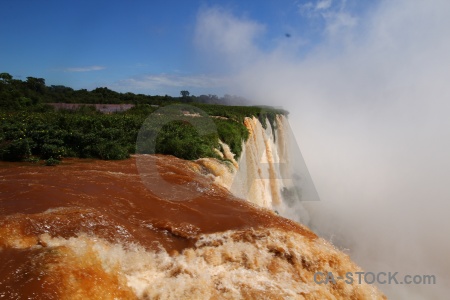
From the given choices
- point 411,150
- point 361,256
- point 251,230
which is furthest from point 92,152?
point 411,150

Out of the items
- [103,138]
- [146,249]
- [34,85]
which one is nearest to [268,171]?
[103,138]

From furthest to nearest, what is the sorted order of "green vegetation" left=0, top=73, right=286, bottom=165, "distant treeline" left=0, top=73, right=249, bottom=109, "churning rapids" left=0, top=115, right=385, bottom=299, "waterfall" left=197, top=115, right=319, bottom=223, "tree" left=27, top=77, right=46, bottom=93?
"tree" left=27, top=77, right=46, bottom=93
"distant treeline" left=0, top=73, right=249, bottom=109
"waterfall" left=197, top=115, right=319, bottom=223
"green vegetation" left=0, top=73, right=286, bottom=165
"churning rapids" left=0, top=115, right=385, bottom=299

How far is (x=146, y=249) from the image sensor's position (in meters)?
5.40

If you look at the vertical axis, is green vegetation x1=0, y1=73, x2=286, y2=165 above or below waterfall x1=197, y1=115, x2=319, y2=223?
above

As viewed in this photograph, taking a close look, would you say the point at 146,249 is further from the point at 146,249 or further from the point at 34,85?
the point at 34,85

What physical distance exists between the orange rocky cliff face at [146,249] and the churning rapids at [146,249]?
0.02 metres

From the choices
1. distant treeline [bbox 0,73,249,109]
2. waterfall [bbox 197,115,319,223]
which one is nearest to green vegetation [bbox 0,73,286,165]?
waterfall [bbox 197,115,319,223]

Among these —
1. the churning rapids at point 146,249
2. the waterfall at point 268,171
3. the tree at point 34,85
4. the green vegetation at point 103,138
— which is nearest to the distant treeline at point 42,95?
the tree at point 34,85

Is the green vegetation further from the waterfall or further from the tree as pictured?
the tree

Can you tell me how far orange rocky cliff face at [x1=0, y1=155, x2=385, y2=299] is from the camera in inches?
166

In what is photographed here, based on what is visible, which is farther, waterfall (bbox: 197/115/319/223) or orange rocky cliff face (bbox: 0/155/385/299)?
waterfall (bbox: 197/115/319/223)

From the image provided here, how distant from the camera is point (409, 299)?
15766mm

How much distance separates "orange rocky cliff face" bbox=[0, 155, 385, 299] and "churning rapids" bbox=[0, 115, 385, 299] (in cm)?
2

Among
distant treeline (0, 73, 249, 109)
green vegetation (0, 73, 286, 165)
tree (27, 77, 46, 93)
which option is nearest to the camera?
green vegetation (0, 73, 286, 165)
